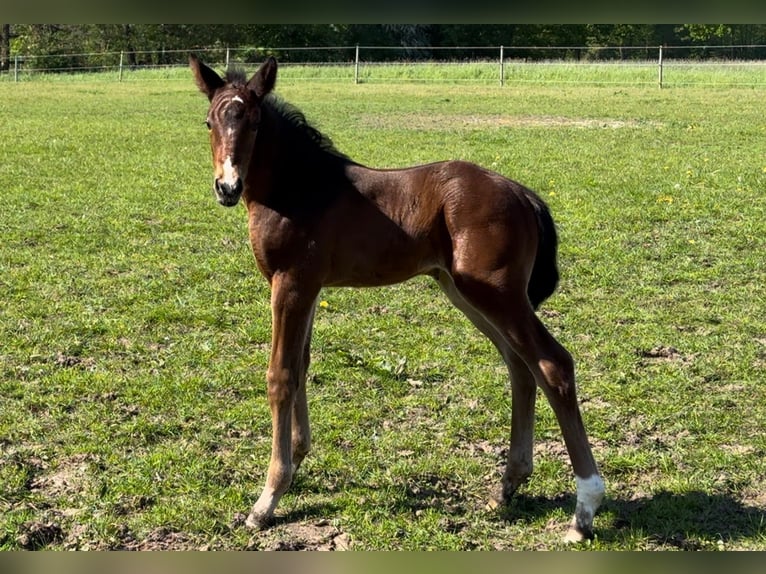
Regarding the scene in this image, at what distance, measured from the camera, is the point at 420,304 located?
263 inches

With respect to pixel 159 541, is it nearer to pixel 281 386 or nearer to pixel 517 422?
pixel 281 386

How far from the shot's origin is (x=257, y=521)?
3535mm

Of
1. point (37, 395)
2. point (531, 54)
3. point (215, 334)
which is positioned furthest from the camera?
point (531, 54)

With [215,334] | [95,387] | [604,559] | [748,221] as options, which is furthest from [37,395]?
[748,221]

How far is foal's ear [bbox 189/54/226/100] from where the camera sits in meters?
3.43

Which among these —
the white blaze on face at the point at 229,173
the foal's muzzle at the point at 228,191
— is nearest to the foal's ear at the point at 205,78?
the white blaze on face at the point at 229,173

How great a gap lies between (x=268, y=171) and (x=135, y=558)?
2.30 m

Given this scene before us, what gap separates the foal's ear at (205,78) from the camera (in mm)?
3434

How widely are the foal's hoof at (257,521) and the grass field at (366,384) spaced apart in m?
0.04

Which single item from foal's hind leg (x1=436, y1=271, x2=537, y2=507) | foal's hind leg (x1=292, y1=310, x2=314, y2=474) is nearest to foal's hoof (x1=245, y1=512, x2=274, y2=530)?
foal's hind leg (x1=292, y1=310, x2=314, y2=474)

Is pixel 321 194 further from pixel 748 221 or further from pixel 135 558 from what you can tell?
pixel 748 221

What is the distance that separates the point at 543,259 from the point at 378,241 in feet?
2.52

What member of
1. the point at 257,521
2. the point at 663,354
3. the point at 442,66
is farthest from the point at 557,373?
the point at 442,66

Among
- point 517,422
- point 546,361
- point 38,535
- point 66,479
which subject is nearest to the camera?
point 546,361
